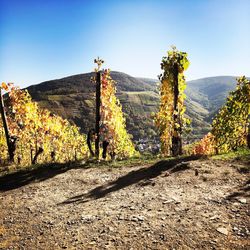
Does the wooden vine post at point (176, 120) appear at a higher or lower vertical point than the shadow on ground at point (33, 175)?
higher

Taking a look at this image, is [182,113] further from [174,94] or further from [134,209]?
[134,209]

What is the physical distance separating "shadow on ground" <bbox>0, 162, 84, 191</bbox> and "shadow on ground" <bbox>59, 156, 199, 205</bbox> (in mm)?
4819

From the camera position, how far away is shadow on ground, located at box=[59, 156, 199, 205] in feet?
40.9

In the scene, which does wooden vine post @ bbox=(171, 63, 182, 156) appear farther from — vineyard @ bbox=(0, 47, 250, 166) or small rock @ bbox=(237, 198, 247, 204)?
small rock @ bbox=(237, 198, 247, 204)

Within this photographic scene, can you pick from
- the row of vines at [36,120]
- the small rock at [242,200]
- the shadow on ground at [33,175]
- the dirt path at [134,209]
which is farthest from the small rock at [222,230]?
the row of vines at [36,120]

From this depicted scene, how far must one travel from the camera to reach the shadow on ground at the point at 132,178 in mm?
A: 12475

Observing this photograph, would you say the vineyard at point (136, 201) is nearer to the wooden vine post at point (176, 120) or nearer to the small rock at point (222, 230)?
the small rock at point (222, 230)

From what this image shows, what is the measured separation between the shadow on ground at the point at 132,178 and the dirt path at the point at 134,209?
0.06 meters

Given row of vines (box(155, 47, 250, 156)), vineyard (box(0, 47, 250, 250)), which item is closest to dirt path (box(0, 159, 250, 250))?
vineyard (box(0, 47, 250, 250))

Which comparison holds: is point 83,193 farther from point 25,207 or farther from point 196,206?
point 196,206

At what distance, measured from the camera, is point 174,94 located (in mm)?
24000

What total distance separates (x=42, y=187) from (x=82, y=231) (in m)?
6.77

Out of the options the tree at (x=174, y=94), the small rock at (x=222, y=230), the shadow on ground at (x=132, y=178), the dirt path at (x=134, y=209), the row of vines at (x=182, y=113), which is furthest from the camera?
the tree at (x=174, y=94)

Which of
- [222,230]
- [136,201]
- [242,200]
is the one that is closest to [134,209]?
[136,201]
